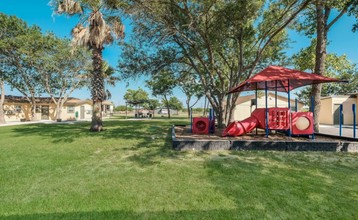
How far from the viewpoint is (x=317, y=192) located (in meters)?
3.39

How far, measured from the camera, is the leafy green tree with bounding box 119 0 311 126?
367 inches

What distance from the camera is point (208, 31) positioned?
1069cm

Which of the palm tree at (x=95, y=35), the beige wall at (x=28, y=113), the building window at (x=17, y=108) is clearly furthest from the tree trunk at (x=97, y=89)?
the building window at (x=17, y=108)

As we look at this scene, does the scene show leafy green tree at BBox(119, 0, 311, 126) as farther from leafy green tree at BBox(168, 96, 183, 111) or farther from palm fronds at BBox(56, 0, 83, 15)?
leafy green tree at BBox(168, 96, 183, 111)

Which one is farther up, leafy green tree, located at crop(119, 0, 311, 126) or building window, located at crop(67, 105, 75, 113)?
leafy green tree, located at crop(119, 0, 311, 126)

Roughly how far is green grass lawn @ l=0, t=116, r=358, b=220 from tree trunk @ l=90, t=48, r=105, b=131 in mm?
7003

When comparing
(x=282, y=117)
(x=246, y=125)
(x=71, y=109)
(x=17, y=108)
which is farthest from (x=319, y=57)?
(x=17, y=108)

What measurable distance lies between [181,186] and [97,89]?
36.9 ft

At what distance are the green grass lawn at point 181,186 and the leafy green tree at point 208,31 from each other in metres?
6.39

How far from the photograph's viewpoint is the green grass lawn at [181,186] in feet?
9.31

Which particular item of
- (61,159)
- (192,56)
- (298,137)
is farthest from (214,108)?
(61,159)

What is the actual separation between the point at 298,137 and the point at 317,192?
548 cm

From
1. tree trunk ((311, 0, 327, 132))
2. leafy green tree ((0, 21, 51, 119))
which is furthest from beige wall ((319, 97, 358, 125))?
leafy green tree ((0, 21, 51, 119))

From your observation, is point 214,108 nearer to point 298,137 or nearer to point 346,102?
point 298,137
